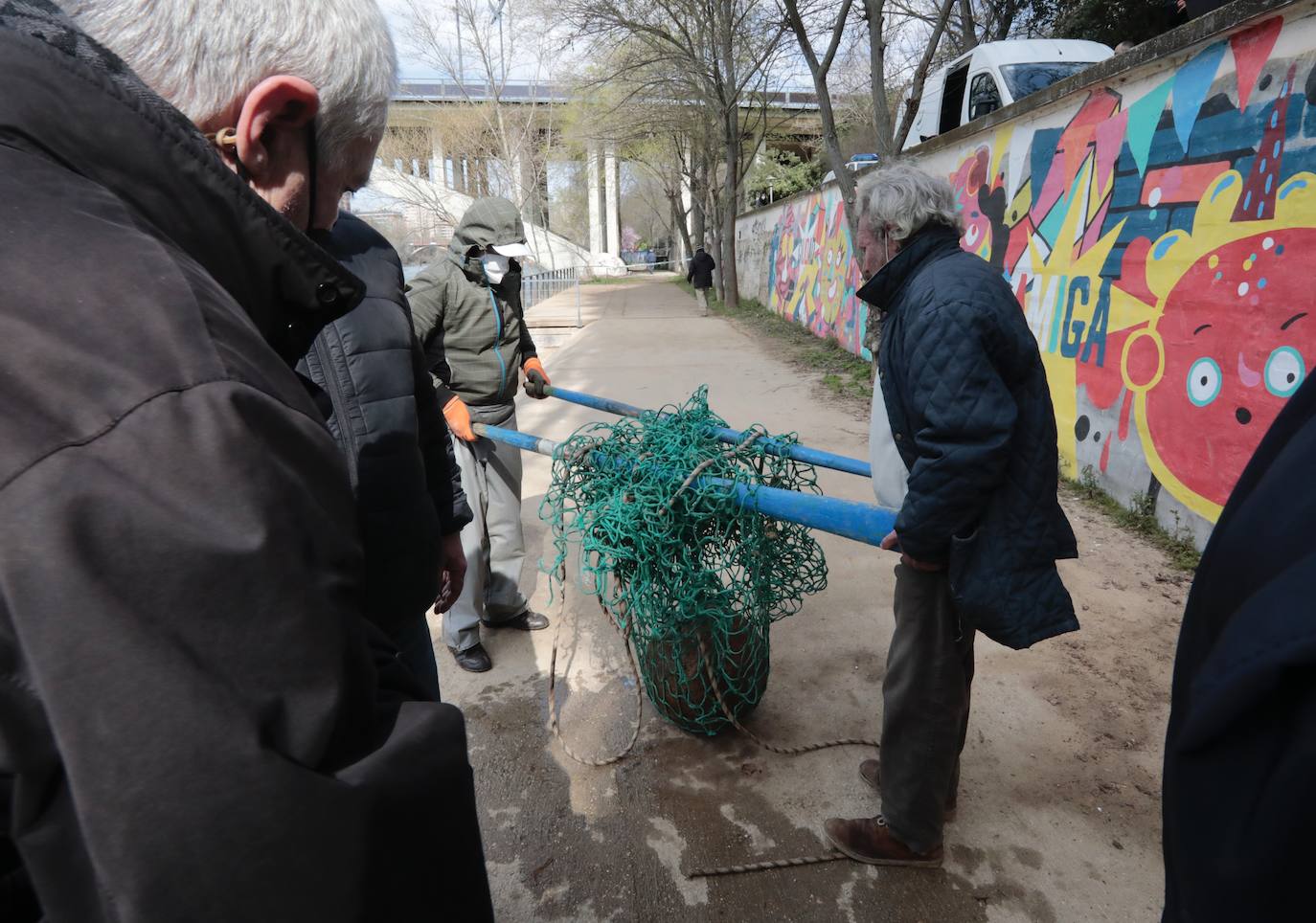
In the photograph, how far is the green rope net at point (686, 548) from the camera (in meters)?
2.19

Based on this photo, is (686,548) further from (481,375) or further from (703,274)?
(703,274)

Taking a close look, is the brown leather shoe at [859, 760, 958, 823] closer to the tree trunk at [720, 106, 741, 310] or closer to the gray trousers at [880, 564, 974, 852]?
the gray trousers at [880, 564, 974, 852]

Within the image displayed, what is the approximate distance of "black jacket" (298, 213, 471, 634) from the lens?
1509 mm

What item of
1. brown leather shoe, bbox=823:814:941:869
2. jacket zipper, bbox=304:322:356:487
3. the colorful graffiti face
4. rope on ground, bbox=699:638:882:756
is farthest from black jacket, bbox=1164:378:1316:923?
the colorful graffiti face

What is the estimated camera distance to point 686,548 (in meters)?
2.22

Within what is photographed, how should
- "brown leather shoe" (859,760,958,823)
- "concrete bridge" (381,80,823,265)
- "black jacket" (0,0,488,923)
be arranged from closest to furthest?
1. "black jacket" (0,0,488,923)
2. "brown leather shoe" (859,760,958,823)
3. "concrete bridge" (381,80,823,265)

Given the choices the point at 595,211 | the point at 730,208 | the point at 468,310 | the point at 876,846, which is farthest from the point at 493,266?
the point at 595,211

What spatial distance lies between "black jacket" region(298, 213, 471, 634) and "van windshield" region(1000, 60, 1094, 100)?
28.6 feet

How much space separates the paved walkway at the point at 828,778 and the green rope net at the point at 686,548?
1.07 feet

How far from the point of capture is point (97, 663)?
0.51 meters

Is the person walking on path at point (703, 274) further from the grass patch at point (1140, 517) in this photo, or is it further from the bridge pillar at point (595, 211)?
the bridge pillar at point (595, 211)

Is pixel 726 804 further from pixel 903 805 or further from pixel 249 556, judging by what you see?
pixel 249 556

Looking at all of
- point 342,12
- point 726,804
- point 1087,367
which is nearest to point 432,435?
point 342,12

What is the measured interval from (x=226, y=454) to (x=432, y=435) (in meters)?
1.43
